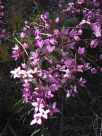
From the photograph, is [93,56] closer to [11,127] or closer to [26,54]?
[26,54]

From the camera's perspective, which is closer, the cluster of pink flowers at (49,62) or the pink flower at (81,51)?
the cluster of pink flowers at (49,62)

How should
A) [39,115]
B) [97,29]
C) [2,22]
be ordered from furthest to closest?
1. [2,22]
2. [97,29]
3. [39,115]

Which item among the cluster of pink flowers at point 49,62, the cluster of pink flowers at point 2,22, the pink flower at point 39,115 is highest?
the cluster of pink flowers at point 2,22

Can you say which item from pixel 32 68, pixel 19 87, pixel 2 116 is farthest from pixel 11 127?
pixel 32 68

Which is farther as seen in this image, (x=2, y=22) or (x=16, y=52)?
(x=2, y=22)

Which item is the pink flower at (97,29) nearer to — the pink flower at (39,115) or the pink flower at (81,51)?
the pink flower at (81,51)

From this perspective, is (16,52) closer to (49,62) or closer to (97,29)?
(49,62)

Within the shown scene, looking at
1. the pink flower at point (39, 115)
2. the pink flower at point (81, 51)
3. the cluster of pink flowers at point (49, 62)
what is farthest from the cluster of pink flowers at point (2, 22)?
the pink flower at point (39, 115)

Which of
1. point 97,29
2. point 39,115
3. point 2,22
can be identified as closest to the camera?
point 39,115

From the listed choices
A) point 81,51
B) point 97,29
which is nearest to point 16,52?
point 81,51
